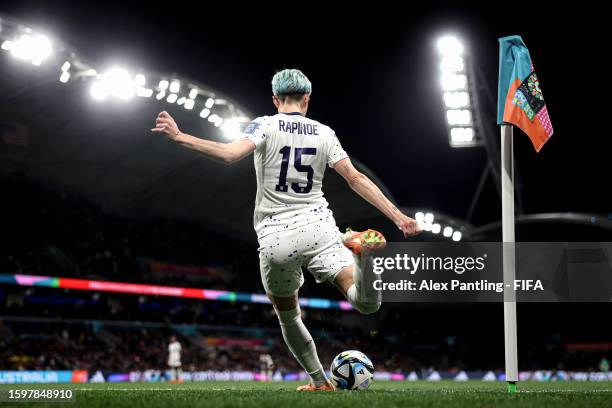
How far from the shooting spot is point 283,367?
3522 cm

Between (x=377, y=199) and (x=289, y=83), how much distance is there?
45.4 inches

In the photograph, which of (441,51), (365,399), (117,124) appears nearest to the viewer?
(365,399)

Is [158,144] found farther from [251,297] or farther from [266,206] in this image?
[266,206]

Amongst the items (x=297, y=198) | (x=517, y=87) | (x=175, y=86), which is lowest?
(x=297, y=198)

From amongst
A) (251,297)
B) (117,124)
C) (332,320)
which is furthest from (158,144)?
(332,320)

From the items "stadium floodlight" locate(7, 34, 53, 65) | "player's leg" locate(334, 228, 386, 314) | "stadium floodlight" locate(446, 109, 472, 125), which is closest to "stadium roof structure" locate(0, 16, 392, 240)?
"stadium floodlight" locate(7, 34, 53, 65)

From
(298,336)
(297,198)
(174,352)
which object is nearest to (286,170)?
(297,198)

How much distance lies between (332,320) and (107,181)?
15.4 m

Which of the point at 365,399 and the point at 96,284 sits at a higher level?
the point at 96,284

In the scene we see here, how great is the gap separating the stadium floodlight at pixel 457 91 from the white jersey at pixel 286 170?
22163 millimetres

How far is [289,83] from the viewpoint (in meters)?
6.15

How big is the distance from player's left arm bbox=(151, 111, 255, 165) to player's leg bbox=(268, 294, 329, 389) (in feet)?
5.09

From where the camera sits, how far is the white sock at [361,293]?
5641mm

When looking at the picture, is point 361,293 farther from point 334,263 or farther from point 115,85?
point 115,85
